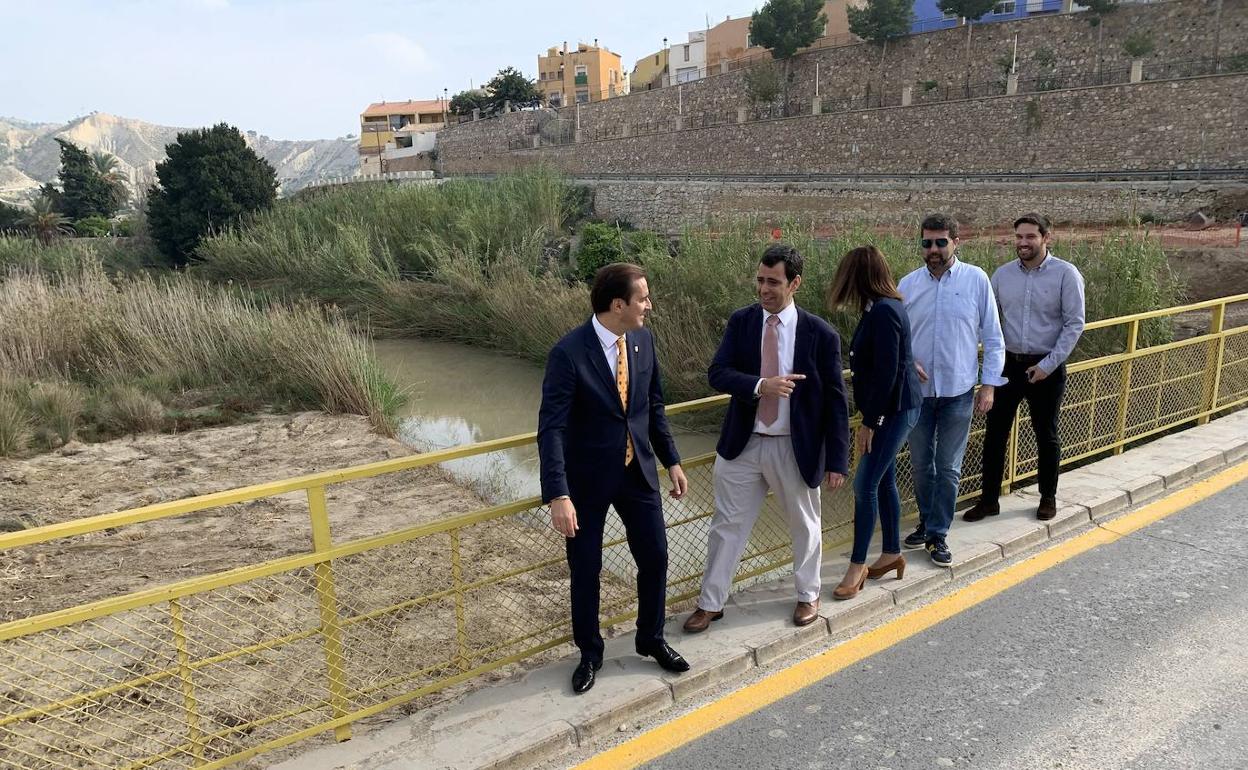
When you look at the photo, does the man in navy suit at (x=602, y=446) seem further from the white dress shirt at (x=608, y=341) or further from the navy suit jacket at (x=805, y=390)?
the navy suit jacket at (x=805, y=390)

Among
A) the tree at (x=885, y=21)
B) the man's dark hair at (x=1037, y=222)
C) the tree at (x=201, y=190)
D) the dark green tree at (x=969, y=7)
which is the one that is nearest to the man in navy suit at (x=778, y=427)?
the man's dark hair at (x=1037, y=222)

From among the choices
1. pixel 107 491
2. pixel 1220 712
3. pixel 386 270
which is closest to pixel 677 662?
pixel 1220 712

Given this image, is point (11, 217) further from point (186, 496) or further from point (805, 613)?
point (805, 613)

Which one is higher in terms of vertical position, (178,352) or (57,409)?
(178,352)

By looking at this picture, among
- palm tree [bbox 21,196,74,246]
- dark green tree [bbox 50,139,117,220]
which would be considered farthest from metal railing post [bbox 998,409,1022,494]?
dark green tree [bbox 50,139,117,220]

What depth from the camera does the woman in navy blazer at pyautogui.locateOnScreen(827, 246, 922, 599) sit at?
359cm

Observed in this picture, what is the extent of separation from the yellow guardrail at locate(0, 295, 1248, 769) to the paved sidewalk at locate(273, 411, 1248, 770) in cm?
14

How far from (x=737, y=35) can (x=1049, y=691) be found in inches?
2508

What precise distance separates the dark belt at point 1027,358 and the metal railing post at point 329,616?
376 cm

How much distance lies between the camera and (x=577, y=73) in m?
83.6

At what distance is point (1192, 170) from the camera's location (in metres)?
24.3

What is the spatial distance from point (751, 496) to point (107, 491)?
6805 millimetres

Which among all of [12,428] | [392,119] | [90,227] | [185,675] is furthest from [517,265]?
[392,119]

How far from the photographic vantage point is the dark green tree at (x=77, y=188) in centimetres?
5244
